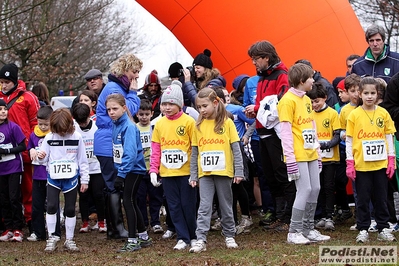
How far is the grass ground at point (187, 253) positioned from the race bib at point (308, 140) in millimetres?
1009

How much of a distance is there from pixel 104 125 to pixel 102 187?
1.22 m

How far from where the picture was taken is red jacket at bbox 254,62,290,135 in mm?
8742

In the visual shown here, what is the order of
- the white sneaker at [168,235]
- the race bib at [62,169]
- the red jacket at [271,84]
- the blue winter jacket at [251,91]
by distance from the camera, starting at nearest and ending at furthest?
the race bib at [62,169] < the red jacket at [271,84] < the white sneaker at [168,235] < the blue winter jacket at [251,91]

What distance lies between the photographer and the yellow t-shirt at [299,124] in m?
7.93

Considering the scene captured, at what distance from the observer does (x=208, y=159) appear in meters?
7.91

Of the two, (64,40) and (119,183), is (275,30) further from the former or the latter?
(64,40)

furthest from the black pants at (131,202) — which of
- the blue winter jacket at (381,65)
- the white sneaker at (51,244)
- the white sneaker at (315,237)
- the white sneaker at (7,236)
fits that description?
the blue winter jacket at (381,65)

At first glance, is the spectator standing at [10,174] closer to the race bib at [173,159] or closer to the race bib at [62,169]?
the race bib at [62,169]

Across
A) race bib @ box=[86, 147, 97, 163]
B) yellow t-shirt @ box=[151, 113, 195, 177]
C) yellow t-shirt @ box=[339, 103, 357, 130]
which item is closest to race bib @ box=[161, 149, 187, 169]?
yellow t-shirt @ box=[151, 113, 195, 177]

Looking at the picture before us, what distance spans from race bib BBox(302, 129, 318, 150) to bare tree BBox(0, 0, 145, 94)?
14.5 metres

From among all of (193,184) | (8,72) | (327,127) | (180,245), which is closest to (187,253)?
(180,245)

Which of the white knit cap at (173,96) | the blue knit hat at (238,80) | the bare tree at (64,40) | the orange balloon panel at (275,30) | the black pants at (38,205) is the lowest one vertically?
the black pants at (38,205)

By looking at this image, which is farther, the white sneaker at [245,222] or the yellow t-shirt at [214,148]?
the white sneaker at [245,222]

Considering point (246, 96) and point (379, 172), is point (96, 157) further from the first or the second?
point (379, 172)
